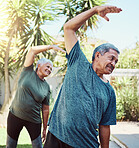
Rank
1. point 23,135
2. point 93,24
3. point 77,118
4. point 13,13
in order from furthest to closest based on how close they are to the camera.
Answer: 1. point 93,24
2. point 13,13
3. point 23,135
4. point 77,118

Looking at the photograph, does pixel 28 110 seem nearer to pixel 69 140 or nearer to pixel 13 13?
pixel 69 140

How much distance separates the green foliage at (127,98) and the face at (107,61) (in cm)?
641

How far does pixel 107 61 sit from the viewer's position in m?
1.61

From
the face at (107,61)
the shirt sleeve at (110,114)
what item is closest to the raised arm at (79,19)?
the face at (107,61)

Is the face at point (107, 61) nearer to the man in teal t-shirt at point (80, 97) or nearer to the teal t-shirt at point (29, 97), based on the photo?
the man in teal t-shirt at point (80, 97)

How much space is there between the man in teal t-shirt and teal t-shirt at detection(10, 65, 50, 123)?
3.83 ft

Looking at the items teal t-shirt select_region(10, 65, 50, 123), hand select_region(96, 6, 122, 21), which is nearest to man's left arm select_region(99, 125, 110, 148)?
hand select_region(96, 6, 122, 21)

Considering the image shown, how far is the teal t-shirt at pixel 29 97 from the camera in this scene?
9.01ft

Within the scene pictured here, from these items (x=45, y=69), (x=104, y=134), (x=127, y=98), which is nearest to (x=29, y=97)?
(x=45, y=69)

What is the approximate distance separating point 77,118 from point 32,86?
1373 millimetres

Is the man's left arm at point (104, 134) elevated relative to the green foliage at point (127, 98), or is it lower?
elevated

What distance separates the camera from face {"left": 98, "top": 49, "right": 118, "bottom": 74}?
1613 mm

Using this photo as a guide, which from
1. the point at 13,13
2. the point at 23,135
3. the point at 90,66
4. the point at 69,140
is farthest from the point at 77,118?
the point at 13,13

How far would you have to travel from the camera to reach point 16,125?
2744mm
